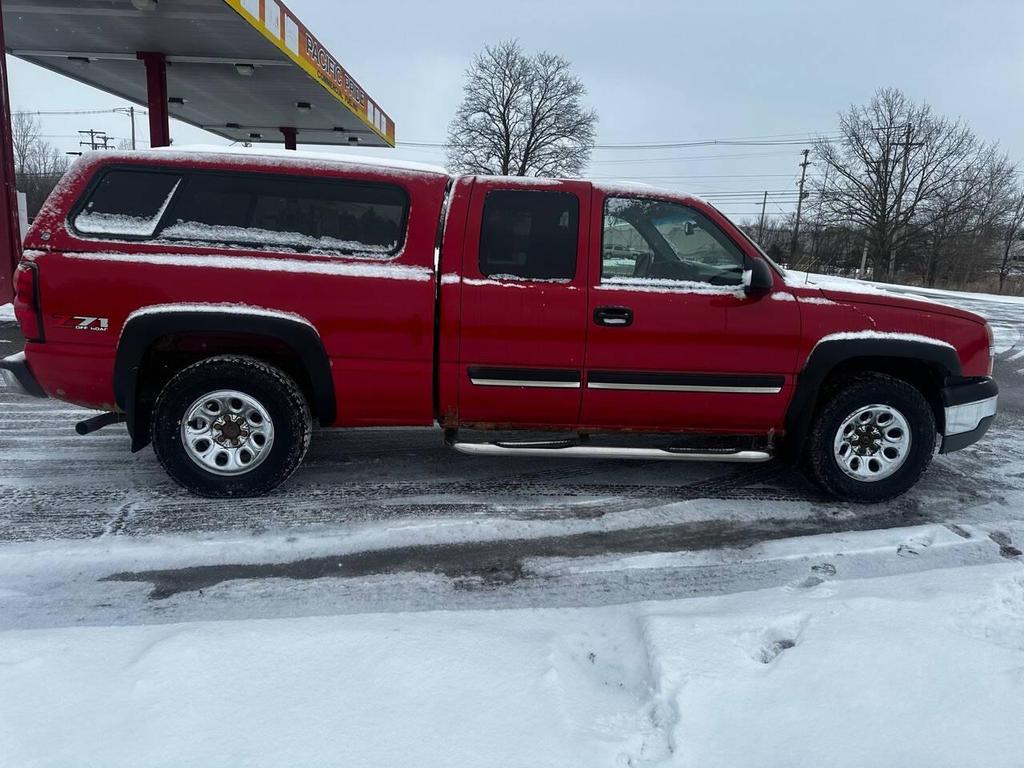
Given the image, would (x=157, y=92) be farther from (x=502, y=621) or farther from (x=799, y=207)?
(x=799, y=207)

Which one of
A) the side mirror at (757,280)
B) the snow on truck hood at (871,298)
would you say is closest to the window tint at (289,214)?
the side mirror at (757,280)

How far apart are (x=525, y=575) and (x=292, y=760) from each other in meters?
1.42

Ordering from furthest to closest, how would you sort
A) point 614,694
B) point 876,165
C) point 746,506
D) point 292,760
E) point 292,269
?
point 876,165, point 746,506, point 292,269, point 614,694, point 292,760

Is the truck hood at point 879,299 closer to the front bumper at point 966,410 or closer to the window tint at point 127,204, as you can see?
the front bumper at point 966,410

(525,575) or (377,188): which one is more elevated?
(377,188)

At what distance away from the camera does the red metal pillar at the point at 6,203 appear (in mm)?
9930

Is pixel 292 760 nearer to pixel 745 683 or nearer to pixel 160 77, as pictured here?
pixel 745 683

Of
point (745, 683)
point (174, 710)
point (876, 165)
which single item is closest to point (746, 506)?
point (745, 683)

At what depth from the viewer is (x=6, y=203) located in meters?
10.2

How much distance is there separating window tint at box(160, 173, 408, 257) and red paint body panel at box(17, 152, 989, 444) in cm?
7

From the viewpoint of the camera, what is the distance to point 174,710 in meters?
2.04

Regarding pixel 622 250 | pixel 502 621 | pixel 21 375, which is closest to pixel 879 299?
pixel 622 250

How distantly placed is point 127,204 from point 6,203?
8.87 m

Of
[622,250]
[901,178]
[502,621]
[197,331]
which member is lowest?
[502,621]
